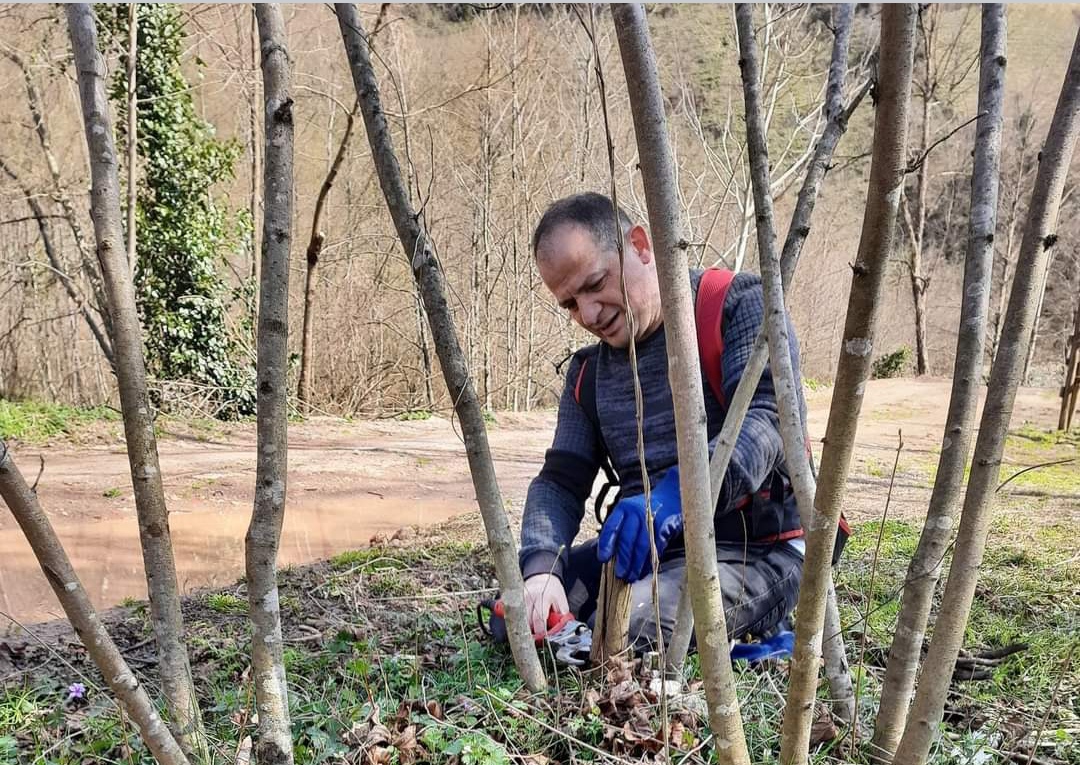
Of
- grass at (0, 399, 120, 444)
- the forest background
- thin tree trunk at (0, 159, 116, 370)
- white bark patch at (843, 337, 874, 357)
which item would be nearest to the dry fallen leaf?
white bark patch at (843, 337, 874, 357)

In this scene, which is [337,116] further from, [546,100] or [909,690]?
[909,690]

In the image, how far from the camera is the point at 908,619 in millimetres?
1473

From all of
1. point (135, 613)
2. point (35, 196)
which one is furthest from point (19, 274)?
point (135, 613)

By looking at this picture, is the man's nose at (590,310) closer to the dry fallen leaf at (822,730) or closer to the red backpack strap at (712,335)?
the red backpack strap at (712,335)

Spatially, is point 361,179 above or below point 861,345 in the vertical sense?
above

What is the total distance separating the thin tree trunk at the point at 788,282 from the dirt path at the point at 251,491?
2.69m

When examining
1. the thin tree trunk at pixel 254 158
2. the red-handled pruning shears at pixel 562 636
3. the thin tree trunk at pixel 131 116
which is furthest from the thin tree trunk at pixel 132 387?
the thin tree trunk at pixel 254 158

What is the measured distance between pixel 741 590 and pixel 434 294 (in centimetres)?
129

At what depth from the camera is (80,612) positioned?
1.25 metres

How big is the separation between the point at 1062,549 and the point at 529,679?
333 centimetres

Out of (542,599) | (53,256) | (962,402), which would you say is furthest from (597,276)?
(53,256)

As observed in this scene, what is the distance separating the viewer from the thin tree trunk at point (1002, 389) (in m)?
1.29

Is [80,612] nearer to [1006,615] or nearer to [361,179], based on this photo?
[1006,615]

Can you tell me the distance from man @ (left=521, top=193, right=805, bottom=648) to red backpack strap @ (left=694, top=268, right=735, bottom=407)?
0.02 meters
